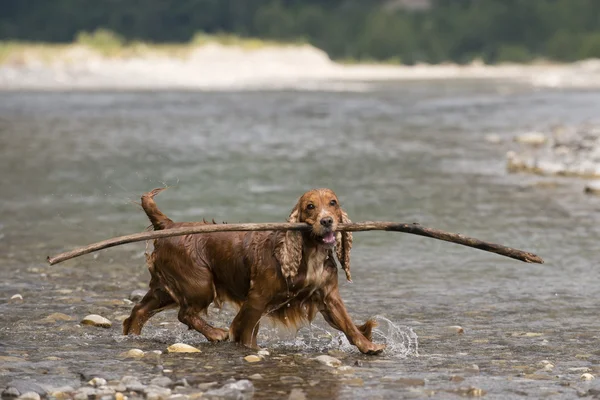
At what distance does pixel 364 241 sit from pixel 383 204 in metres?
2.64

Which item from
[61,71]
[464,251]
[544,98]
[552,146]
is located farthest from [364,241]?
[61,71]

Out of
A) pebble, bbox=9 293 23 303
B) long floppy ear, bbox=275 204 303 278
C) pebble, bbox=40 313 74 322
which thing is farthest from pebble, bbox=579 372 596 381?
pebble, bbox=9 293 23 303

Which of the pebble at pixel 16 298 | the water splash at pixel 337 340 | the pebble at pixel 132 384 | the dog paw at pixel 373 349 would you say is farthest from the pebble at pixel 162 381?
the pebble at pixel 16 298

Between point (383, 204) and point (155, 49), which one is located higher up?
point (155, 49)

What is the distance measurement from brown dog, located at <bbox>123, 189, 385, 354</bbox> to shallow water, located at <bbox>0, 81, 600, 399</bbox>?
19cm

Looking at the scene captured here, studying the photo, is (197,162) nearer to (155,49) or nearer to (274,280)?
(274,280)

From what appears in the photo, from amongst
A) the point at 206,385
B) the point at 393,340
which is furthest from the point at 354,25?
the point at 206,385

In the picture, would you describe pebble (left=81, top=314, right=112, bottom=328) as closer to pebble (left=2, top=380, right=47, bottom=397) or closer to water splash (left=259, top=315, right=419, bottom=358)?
water splash (left=259, top=315, right=419, bottom=358)

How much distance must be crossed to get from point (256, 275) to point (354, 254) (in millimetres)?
3890

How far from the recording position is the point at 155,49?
86.2 metres

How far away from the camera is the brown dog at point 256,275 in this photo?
6.91m

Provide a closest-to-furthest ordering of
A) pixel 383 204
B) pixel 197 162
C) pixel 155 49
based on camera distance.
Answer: pixel 383 204 → pixel 197 162 → pixel 155 49

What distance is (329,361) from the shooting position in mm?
6758

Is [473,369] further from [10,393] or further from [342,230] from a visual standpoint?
[10,393]
